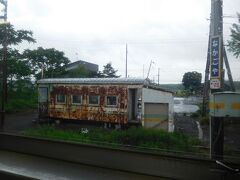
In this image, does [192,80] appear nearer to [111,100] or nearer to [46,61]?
[46,61]

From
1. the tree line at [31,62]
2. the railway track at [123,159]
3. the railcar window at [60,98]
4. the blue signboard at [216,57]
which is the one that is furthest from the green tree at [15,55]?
the blue signboard at [216,57]

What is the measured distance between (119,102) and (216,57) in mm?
11722

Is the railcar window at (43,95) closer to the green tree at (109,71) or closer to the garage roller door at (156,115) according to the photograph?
the garage roller door at (156,115)

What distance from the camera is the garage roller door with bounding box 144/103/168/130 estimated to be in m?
17.9

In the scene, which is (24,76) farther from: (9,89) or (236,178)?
(236,178)

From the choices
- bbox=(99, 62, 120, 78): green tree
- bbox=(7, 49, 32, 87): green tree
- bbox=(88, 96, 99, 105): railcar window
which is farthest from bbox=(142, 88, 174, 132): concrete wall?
bbox=(99, 62, 120, 78): green tree

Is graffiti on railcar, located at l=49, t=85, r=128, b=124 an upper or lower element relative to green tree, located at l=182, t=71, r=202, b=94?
lower

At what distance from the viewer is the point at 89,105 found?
64.2 ft

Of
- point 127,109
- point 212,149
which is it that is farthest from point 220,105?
point 127,109

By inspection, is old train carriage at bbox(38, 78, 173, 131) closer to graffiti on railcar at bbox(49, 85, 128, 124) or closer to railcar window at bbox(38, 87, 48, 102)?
graffiti on railcar at bbox(49, 85, 128, 124)

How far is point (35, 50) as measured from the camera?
29609mm

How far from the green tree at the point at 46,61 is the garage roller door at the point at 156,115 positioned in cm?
1335

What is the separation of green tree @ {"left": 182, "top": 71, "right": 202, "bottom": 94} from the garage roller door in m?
12.6

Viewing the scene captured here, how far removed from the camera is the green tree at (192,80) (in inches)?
1232
